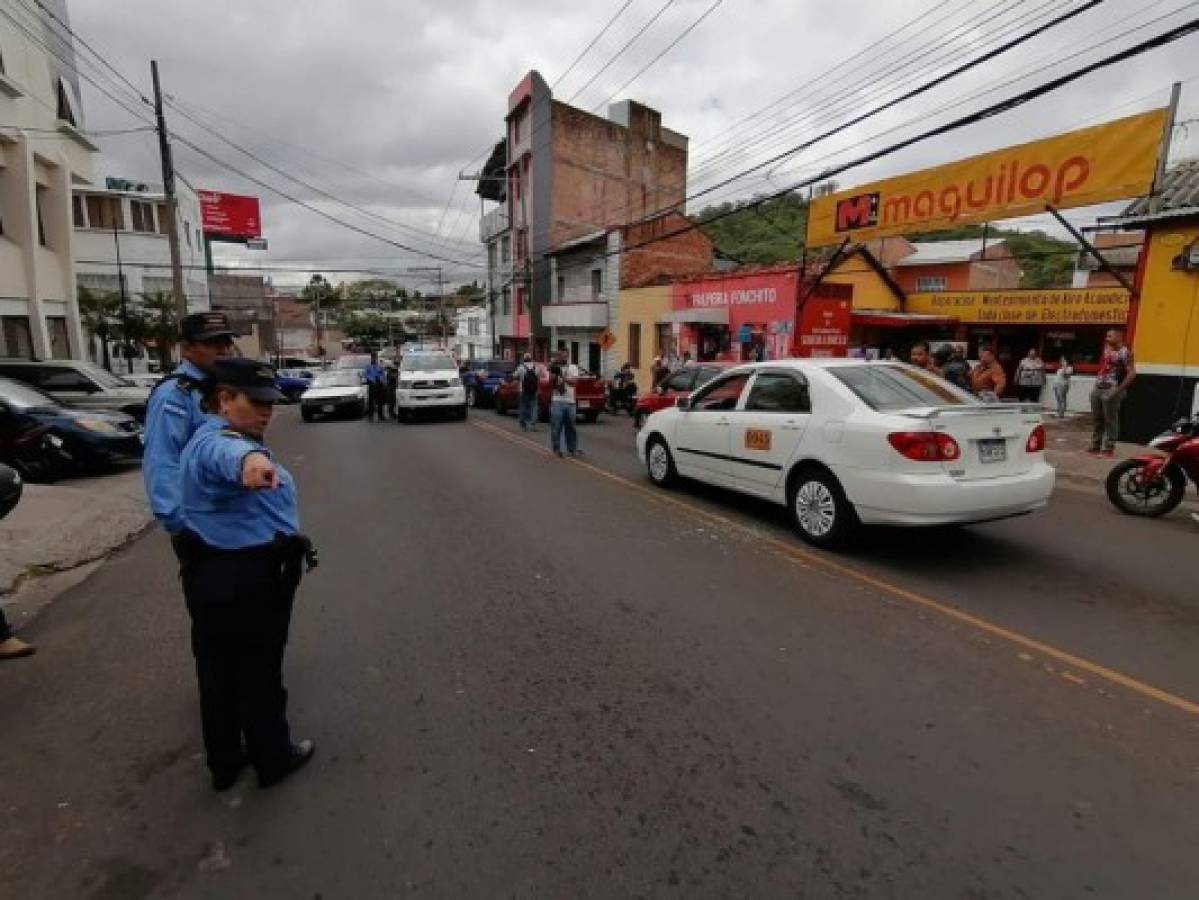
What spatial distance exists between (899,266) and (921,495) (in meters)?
35.1

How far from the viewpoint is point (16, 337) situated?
57.5ft

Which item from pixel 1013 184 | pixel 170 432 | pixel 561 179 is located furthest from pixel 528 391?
pixel 561 179

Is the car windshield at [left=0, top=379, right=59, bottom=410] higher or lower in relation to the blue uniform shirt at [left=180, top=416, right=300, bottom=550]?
lower

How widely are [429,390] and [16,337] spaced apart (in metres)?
10.8

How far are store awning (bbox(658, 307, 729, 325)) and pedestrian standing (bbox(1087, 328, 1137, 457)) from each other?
12.1 m

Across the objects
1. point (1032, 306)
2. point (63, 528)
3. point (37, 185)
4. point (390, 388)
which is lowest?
point (63, 528)

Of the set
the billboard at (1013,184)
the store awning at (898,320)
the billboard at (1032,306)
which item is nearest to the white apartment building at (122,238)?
the store awning at (898,320)

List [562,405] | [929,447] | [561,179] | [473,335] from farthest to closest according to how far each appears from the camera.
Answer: [473,335]
[561,179]
[562,405]
[929,447]

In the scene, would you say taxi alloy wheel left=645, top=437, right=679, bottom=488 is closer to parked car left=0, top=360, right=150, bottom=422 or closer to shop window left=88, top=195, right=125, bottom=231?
parked car left=0, top=360, right=150, bottom=422

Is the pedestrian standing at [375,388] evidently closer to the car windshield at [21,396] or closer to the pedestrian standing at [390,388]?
the pedestrian standing at [390,388]

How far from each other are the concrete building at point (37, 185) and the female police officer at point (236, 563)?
768 inches

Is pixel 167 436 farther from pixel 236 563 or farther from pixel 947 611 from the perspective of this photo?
pixel 947 611

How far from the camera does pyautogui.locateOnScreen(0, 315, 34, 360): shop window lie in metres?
16.9

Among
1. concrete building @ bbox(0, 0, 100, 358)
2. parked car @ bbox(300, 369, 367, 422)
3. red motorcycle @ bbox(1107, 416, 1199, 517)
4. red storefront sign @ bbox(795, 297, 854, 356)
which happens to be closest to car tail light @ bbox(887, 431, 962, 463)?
red motorcycle @ bbox(1107, 416, 1199, 517)
